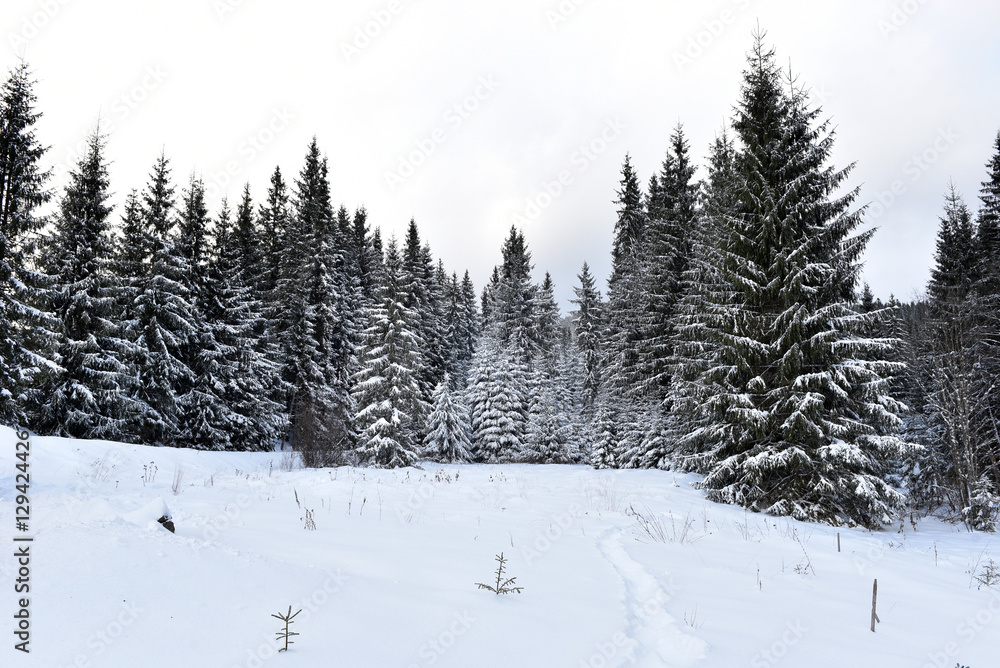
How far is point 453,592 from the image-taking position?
3488 mm

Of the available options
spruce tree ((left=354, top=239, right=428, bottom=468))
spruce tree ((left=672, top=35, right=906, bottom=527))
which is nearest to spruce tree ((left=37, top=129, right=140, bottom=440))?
spruce tree ((left=354, top=239, right=428, bottom=468))

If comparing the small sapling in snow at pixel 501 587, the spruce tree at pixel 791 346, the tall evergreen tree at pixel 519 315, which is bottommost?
the small sapling in snow at pixel 501 587

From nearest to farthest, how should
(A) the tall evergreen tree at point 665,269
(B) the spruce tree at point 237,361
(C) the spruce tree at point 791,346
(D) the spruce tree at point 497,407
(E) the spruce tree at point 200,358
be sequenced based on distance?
(C) the spruce tree at point 791,346 < (A) the tall evergreen tree at point 665,269 < (E) the spruce tree at point 200,358 < (B) the spruce tree at point 237,361 < (D) the spruce tree at point 497,407

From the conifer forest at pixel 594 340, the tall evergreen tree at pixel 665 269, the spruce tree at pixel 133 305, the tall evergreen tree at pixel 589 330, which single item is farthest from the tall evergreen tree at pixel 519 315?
the spruce tree at pixel 133 305

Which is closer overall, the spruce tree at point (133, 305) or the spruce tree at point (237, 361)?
the spruce tree at point (133, 305)

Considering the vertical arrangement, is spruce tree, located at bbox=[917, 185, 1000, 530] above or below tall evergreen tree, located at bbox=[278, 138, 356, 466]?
below

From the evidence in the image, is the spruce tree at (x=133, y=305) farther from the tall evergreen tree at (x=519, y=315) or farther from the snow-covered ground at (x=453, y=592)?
the tall evergreen tree at (x=519, y=315)

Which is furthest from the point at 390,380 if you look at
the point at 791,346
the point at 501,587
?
the point at 501,587

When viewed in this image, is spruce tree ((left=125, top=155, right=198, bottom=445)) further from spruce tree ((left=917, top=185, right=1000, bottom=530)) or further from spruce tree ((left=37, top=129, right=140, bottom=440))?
spruce tree ((left=917, top=185, right=1000, bottom=530))

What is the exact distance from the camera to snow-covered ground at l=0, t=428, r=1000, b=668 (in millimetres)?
2328

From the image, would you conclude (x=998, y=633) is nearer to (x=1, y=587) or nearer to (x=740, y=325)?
(x=1, y=587)

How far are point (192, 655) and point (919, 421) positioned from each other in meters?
25.7

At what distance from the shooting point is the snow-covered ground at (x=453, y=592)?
233 centimetres

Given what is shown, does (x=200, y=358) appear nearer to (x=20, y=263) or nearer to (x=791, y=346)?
(x=20, y=263)
